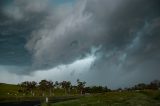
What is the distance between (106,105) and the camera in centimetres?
6775

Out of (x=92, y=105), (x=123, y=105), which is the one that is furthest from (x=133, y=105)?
(x=92, y=105)

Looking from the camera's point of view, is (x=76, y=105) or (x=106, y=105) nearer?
(x=106, y=105)

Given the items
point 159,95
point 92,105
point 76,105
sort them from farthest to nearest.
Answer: point 159,95 → point 76,105 → point 92,105

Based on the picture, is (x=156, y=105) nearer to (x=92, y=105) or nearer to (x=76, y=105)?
(x=92, y=105)

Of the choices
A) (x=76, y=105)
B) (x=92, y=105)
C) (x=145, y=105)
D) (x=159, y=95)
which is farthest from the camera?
(x=159, y=95)

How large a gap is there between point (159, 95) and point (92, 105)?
31655 millimetres

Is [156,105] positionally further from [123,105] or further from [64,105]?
[64,105]

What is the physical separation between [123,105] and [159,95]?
3060 cm

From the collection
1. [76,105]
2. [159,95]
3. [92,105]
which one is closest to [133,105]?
[92,105]

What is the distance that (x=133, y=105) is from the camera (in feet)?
212

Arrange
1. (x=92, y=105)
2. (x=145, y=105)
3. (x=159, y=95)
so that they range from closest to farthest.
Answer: (x=145, y=105) → (x=92, y=105) → (x=159, y=95)

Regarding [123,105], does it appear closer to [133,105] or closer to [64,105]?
[133,105]

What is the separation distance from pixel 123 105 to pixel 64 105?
19.6m

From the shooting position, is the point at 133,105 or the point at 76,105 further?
the point at 76,105
